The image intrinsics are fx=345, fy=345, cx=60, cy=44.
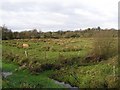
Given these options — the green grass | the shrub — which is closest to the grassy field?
the green grass

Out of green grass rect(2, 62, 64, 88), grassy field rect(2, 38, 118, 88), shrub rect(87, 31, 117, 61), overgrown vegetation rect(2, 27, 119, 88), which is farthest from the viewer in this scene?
shrub rect(87, 31, 117, 61)

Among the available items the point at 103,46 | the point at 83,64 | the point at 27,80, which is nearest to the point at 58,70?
the point at 83,64

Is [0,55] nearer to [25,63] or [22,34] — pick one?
[25,63]

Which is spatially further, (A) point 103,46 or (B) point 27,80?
(A) point 103,46

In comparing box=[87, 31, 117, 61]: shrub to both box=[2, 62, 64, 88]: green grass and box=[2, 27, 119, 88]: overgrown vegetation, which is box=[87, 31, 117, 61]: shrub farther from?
box=[2, 62, 64, 88]: green grass

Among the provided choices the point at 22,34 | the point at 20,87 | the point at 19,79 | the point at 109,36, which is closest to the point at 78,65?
the point at 109,36

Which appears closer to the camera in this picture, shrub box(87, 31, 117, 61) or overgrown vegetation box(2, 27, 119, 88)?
overgrown vegetation box(2, 27, 119, 88)

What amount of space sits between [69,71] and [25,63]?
6.33 m

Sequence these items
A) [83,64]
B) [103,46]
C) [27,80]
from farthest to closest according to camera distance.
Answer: [103,46] < [83,64] < [27,80]

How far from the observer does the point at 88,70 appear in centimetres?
3503

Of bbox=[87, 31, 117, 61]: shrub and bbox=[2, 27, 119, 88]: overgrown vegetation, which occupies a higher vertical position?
bbox=[87, 31, 117, 61]: shrub

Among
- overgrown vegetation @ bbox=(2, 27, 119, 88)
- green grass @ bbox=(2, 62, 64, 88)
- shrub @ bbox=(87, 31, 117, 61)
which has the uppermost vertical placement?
shrub @ bbox=(87, 31, 117, 61)

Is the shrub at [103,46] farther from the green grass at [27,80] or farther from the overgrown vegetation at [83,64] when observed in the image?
the green grass at [27,80]

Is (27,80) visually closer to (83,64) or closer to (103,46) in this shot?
(83,64)
